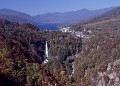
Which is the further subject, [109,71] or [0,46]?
[109,71]

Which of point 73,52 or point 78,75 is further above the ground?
point 73,52

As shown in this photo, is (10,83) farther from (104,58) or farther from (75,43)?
(75,43)

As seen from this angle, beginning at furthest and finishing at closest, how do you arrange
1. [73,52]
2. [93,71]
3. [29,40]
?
[73,52]
[29,40]
[93,71]

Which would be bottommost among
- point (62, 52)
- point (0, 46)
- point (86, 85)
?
point (86, 85)

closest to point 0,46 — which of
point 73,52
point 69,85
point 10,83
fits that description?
point 10,83

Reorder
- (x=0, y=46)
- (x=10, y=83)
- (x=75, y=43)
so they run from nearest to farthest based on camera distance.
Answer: (x=10, y=83) → (x=0, y=46) → (x=75, y=43)

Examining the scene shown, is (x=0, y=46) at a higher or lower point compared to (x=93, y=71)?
higher

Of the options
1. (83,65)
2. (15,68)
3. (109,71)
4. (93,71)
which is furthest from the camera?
(83,65)

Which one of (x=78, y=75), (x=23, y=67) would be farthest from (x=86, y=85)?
(x=23, y=67)

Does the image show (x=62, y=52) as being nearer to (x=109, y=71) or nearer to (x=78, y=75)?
(x=78, y=75)
